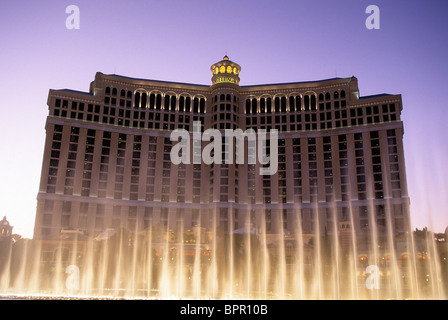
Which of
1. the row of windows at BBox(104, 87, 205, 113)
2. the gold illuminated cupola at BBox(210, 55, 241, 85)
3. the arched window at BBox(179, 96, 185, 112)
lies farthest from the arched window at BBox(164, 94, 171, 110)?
the gold illuminated cupola at BBox(210, 55, 241, 85)

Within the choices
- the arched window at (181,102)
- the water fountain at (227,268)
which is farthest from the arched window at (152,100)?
the water fountain at (227,268)

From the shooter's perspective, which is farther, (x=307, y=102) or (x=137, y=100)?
(x=137, y=100)

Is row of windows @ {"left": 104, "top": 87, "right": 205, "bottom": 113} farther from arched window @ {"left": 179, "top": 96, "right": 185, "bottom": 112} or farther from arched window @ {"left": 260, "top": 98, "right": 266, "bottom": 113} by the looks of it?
arched window @ {"left": 260, "top": 98, "right": 266, "bottom": 113}

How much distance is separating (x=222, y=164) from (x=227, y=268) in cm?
3917

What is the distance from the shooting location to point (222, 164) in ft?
292

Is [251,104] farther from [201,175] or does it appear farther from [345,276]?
[345,276]

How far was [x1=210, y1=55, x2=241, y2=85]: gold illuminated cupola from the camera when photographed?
3770 inches

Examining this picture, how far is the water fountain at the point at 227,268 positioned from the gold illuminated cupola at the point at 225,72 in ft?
125

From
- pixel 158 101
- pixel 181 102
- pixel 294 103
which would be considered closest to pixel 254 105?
pixel 294 103

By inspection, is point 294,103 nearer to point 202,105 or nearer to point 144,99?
point 202,105

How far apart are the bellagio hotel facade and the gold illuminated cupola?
512mm

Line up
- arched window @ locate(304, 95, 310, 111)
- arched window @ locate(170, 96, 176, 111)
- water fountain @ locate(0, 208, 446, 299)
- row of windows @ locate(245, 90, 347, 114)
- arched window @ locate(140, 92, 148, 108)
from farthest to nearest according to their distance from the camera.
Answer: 1. arched window @ locate(170, 96, 176, 111)
2. arched window @ locate(140, 92, 148, 108)
3. arched window @ locate(304, 95, 310, 111)
4. row of windows @ locate(245, 90, 347, 114)
5. water fountain @ locate(0, 208, 446, 299)

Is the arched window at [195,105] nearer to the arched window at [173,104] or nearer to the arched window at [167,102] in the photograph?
the arched window at [173,104]
